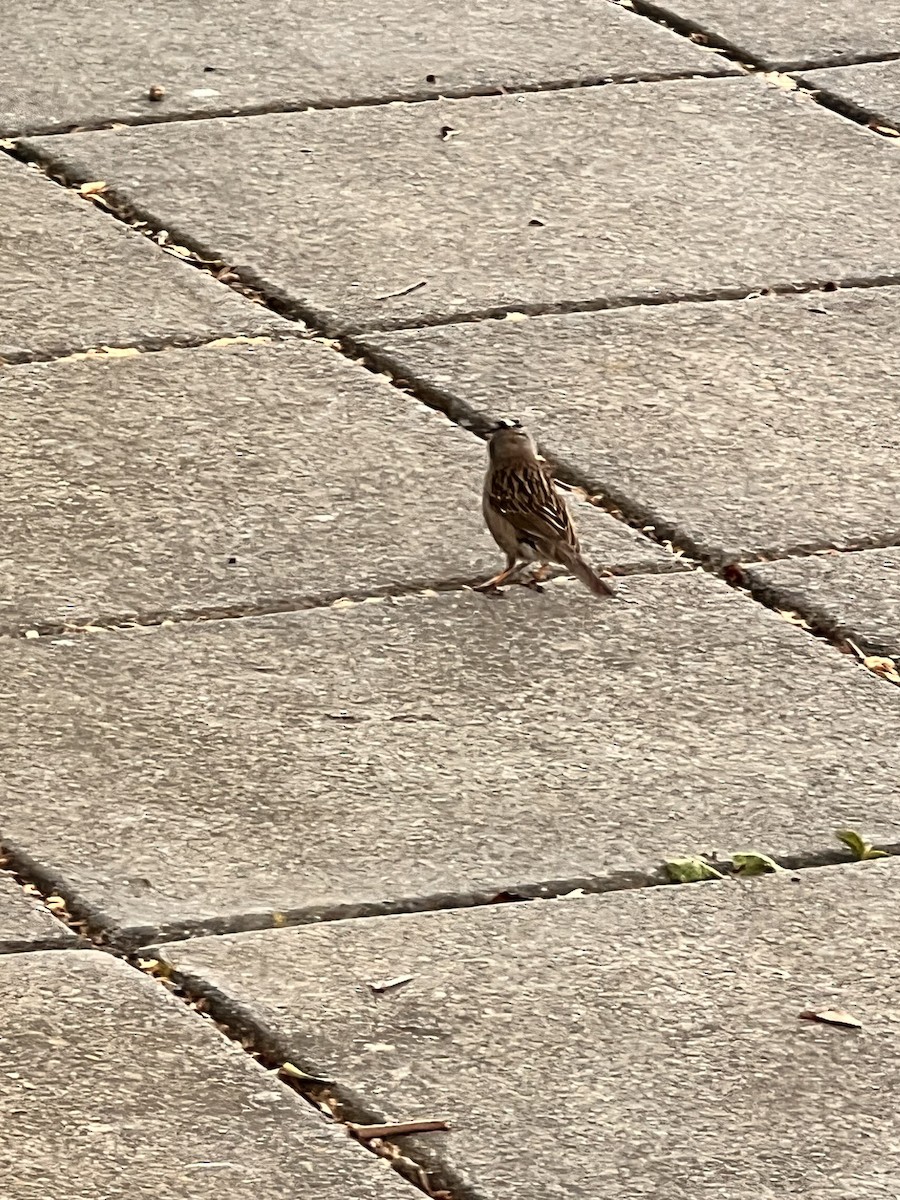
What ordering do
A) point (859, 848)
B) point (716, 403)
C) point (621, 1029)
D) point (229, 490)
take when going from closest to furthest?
point (621, 1029)
point (859, 848)
point (229, 490)
point (716, 403)

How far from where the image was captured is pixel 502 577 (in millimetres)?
6859

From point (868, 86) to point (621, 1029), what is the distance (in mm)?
5535

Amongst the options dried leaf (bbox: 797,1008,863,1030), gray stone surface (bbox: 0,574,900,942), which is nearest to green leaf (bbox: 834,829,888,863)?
gray stone surface (bbox: 0,574,900,942)

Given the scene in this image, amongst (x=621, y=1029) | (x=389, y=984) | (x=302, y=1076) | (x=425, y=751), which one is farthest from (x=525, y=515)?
(x=302, y=1076)

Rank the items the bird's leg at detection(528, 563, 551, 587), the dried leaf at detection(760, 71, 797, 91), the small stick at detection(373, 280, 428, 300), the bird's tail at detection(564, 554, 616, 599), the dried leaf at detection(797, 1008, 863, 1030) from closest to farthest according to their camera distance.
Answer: the dried leaf at detection(797, 1008, 863, 1030) < the bird's tail at detection(564, 554, 616, 599) < the bird's leg at detection(528, 563, 551, 587) < the small stick at detection(373, 280, 428, 300) < the dried leaf at detection(760, 71, 797, 91)

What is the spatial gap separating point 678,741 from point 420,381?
1.98m

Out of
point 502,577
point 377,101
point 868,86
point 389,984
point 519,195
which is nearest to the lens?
point 389,984

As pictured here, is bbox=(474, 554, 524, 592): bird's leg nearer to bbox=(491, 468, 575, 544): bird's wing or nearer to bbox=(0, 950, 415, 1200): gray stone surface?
bbox=(491, 468, 575, 544): bird's wing

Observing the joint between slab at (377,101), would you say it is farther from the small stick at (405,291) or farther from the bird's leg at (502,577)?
the bird's leg at (502,577)

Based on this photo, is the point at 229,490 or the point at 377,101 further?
the point at 377,101

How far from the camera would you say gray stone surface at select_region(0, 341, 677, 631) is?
677cm

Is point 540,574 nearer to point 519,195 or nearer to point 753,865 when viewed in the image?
point 753,865

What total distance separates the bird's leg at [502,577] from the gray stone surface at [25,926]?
5.53ft

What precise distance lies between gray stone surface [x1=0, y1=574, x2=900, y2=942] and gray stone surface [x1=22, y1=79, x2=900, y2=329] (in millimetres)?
1817
